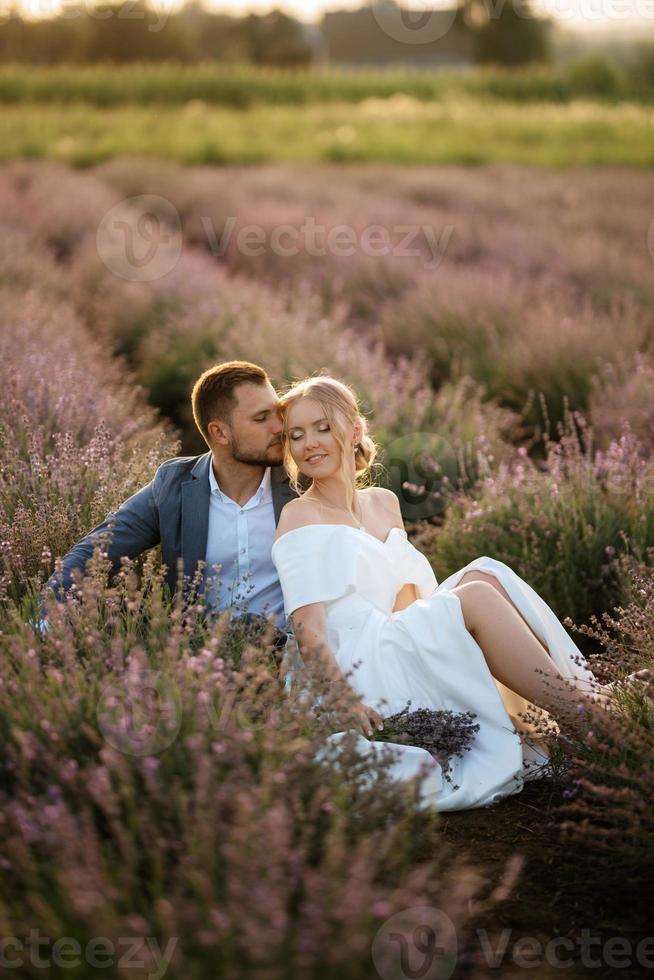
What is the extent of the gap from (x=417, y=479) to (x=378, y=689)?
Answer: 200cm

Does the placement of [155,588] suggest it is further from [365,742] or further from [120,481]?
[120,481]

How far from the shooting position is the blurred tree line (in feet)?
122

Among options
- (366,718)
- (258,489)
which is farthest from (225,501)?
(366,718)

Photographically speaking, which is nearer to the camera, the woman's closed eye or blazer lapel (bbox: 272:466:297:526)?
the woman's closed eye

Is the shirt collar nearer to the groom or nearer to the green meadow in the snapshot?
the groom

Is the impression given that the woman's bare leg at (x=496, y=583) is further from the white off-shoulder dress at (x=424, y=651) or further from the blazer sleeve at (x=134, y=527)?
the blazer sleeve at (x=134, y=527)

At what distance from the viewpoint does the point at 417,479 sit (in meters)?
4.86

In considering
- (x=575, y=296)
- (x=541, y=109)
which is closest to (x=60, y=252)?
(x=575, y=296)

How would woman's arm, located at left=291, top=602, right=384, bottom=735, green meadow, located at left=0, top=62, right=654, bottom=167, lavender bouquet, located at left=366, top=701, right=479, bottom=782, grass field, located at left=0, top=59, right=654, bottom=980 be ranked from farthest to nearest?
green meadow, located at left=0, top=62, right=654, bottom=167 < lavender bouquet, located at left=366, top=701, right=479, bottom=782 < woman's arm, located at left=291, top=602, right=384, bottom=735 < grass field, located at left=0, top=59, right=654, bottom=980

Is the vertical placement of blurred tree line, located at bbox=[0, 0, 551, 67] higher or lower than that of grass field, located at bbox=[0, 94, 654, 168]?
higher

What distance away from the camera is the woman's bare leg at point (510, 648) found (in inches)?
113

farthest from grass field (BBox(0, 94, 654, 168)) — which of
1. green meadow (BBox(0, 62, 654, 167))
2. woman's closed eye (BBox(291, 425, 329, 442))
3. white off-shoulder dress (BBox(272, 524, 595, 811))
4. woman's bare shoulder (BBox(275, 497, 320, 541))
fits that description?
white off-shoulder dress (BBox(272, 524, 595, 811))

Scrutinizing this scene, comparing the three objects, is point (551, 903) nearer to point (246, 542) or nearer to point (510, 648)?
point (510, 648)

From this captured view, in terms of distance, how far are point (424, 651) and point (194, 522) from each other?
0.89 metres
